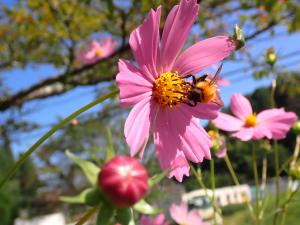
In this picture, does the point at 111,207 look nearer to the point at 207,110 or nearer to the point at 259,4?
the point at 207,110

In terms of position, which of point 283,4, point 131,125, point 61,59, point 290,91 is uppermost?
point 61,59

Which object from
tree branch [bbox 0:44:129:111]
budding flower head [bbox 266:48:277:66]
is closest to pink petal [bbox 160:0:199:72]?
budding flower head [bbox 266:48:277:66]

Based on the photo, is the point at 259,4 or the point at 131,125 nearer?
the point at 131,125

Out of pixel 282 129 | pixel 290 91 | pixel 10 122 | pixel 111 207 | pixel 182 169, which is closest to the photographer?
pixel 111 207

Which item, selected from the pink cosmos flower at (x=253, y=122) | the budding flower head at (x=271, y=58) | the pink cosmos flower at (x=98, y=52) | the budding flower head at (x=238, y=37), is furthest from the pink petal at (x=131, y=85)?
the pink cosmos flower at (x=98, y=52)

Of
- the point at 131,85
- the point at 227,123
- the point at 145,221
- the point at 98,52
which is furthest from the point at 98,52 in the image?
the point at 131,85

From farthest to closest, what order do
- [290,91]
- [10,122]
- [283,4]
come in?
[290,91], [10,122], [283,4]

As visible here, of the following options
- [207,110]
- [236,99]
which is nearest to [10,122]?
[236,99]
